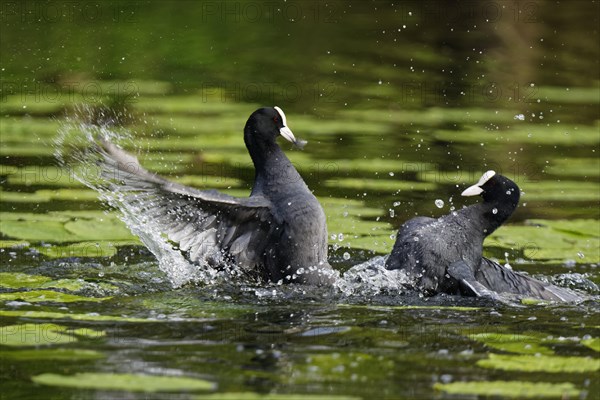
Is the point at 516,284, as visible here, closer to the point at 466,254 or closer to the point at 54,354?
the point at 466,254

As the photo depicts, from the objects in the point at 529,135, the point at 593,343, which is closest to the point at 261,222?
the point at 593,343

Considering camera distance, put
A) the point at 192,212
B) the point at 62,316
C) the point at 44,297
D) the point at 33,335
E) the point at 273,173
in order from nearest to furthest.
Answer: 1. the point at 33,335
2. the point at 62,316
3. the point at 44,297
4. the point at 192,212
5. the point at 273,173

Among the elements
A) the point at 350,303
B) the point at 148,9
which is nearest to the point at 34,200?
the point at 350,303

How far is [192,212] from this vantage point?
7.42 meters

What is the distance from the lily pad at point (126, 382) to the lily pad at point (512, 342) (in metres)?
1.73

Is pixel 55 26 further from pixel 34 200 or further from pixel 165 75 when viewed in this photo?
pixel 34 200

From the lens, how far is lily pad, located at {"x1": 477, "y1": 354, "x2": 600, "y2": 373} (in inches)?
226

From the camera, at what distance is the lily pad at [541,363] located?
226 inches

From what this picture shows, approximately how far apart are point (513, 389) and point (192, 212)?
110 inches

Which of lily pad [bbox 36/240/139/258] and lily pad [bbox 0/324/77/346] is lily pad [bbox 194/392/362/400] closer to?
lily pad [bbox 0/324/77/346]

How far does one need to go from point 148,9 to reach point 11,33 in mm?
2325

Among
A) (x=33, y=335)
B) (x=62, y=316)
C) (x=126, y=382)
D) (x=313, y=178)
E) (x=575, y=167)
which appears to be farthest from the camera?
(x=575, y=167)

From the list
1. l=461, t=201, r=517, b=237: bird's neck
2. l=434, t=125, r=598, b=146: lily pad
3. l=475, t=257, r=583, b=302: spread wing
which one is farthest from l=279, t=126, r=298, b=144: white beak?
l=434, t=125, r=598, b=146: lily pad

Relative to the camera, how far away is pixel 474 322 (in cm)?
673
